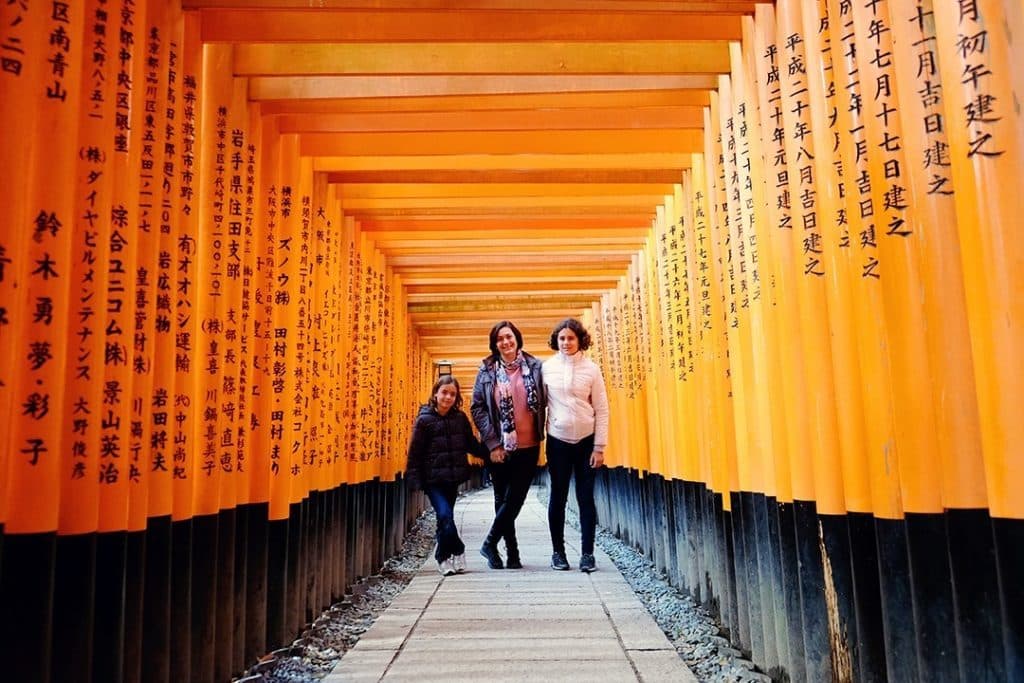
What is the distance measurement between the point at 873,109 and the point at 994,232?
2.03 ft

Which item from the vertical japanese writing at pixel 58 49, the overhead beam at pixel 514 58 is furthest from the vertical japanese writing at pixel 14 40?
the overhead beam at pixel 514 58

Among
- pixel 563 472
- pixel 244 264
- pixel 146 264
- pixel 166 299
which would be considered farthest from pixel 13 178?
pixel 563 472

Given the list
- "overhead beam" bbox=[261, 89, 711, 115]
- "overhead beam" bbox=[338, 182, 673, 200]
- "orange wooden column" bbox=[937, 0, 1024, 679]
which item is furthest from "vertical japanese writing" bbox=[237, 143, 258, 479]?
"orange wooden column" bbox=[937, 0, 1024, 679]

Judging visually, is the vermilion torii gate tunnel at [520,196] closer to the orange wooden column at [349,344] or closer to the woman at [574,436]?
the orange wooden column at [349,344]

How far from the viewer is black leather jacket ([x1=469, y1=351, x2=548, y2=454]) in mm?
5363

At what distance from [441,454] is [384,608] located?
133 cm

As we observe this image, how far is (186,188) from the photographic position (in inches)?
103

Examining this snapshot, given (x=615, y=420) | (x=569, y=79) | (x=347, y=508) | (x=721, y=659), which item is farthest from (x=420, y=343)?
(x=721, y=659)

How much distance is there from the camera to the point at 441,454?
5352mm

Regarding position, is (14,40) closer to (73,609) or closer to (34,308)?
(34,308)

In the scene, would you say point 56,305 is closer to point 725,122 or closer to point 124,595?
point 124,595

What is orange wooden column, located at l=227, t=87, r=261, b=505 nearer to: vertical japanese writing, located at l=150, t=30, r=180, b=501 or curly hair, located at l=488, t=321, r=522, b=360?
vertical japanese writing, located at l=150, t=30, r=180, b=501

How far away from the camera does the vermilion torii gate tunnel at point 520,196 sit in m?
1.73

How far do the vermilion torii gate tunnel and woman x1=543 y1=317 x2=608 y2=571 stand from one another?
0.52 meters
